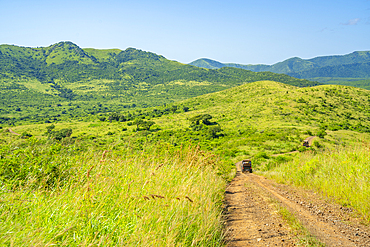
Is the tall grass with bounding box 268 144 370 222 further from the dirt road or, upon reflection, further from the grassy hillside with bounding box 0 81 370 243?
the dirt road

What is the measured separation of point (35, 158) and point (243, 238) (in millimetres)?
3967

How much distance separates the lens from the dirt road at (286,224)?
3.30m

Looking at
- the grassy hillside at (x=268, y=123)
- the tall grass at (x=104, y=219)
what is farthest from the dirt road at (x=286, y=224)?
the grassy hillside at (x=268, y=123)

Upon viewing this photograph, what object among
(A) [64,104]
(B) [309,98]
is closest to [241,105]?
(B) [309,98]

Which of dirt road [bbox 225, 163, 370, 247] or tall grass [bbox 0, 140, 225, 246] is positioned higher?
tall grass [bbox 0, 140, 225, 246]

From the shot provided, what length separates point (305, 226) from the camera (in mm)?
3711

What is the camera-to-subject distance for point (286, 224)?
3873 millimetres

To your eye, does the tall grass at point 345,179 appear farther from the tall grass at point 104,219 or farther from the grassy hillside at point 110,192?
the tall grass at point 104,219

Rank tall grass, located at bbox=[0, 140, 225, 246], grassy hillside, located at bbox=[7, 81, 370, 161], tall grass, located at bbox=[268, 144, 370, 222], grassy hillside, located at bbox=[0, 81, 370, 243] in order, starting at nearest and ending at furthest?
tall grass, located at bbox=[0, 140, 225, 246]
grassy hillside, located at bbox=[0, 81, 370, 243]
tall grass, located at bbox=[268, 144, 370, 222]
grassy hillside, located at bbox=[7, 81, 370, 161]

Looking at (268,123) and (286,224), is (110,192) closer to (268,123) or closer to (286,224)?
(286,224)

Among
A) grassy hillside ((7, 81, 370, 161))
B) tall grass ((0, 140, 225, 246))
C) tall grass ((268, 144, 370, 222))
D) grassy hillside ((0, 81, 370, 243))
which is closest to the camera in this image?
tall grass ((0, 140, 225, 246))

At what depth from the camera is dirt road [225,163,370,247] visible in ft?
10.8

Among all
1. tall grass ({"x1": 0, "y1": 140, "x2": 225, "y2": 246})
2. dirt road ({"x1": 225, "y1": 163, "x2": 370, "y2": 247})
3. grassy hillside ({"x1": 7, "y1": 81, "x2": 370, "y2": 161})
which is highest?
tall grass ({"x1": 0, "y1": 140, "x2": 225, "y2": 246})

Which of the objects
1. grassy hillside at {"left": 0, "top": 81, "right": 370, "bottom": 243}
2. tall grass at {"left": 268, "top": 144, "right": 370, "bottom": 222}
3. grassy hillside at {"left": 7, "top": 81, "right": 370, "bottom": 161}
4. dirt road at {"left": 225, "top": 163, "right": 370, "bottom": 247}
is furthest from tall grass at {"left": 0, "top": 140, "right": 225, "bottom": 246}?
grassy hillside at {"left": 7, "top": 81, "right": 370, "bottom": 161}
